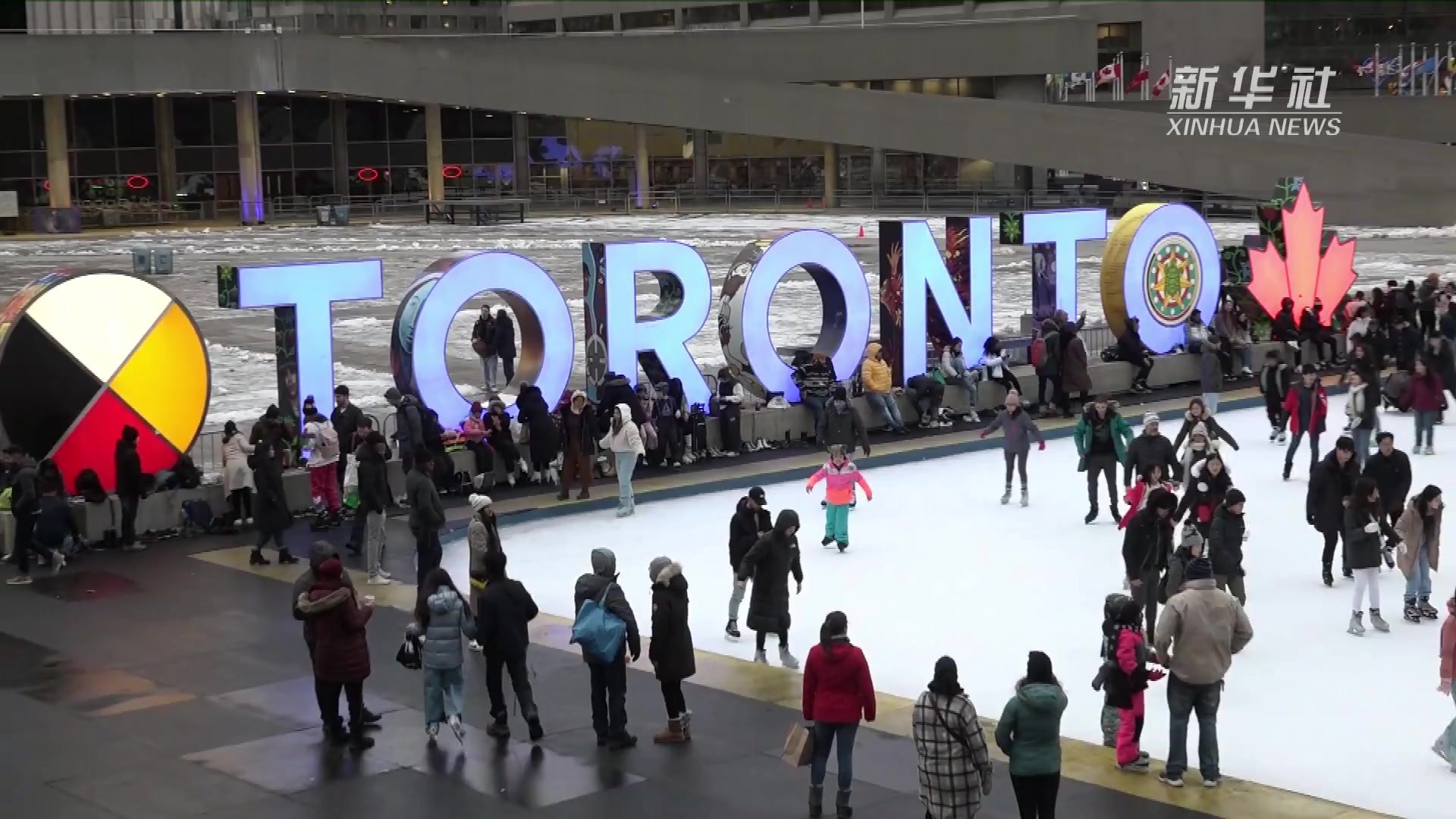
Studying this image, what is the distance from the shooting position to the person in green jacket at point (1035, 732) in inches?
399

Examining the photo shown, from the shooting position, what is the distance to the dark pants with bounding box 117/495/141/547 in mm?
19469

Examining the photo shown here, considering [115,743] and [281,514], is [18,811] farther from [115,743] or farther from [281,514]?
[281,514]

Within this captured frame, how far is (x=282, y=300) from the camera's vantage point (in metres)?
22.1

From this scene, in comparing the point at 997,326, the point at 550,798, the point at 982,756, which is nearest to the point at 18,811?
the point at 550,798

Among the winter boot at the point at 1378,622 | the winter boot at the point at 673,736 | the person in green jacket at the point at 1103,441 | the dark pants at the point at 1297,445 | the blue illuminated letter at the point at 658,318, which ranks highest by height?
the blue illuminated letter at the point at 658,318

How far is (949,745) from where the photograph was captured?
10.0 meters

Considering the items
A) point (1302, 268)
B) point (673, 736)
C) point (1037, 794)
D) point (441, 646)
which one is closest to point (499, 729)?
point (441, 646)

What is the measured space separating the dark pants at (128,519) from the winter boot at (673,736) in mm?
8870

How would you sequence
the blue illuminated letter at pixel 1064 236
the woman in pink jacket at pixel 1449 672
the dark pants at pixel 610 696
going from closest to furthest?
the woman in pink jacket at pixel 1449 672 → the dark pants at pixel 610 696 → the blue illuminated letter at pixel 1064 236

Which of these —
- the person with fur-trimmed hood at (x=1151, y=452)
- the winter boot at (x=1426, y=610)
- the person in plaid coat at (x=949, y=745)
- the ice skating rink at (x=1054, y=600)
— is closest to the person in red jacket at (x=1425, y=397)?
the ice skating rink at (x=1054, y=600)

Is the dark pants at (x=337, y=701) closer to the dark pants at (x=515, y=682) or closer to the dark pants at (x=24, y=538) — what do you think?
the dark pants at (x=515, y=682)

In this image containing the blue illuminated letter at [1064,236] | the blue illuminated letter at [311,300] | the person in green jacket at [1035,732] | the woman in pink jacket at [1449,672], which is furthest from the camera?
the blue illuminated letter at [1064,236]

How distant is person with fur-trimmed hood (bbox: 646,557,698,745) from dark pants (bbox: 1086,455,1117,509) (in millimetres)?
8003

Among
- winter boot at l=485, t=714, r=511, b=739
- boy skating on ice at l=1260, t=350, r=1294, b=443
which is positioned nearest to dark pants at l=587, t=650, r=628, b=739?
winter boot at l=485, t=714, r=511, b=739
